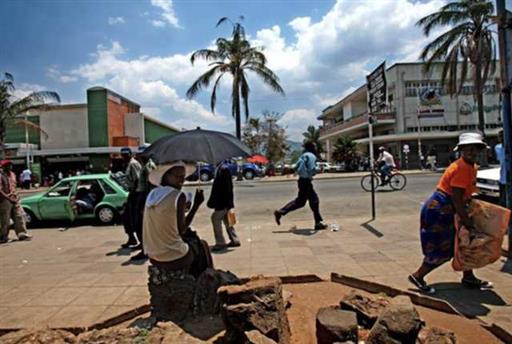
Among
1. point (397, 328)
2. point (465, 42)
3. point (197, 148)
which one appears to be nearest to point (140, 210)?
point (197, 148)

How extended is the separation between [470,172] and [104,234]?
7.81 metres

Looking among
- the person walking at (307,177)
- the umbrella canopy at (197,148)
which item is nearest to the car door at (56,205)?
the person walking at (307,177)

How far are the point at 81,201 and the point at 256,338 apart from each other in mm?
9280

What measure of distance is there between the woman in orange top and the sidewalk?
0.87 ft

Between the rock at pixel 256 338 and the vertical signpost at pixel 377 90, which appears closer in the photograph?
the rock at pixel 256 338

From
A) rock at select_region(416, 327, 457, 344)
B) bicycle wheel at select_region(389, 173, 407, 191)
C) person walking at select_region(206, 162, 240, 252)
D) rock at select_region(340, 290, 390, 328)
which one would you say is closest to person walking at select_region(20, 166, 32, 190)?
bicycle wheel at select_region(389, 173, 407, 191)

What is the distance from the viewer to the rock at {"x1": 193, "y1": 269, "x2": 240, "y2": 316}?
3785 mm

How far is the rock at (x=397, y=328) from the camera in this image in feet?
9.62

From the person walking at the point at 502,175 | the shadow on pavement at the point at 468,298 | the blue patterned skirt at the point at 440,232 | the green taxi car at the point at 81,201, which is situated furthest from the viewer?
the green taxi car at the point at 81,201

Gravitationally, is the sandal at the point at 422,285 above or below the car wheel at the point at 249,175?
below

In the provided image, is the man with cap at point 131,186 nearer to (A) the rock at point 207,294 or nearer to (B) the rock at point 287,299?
(A) the rock at point 207,294

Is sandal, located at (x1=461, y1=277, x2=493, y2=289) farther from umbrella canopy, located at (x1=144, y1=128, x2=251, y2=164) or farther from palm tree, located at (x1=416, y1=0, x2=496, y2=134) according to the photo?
palm tree, located at (x1=416, y1=0, x2=496, y2=134)

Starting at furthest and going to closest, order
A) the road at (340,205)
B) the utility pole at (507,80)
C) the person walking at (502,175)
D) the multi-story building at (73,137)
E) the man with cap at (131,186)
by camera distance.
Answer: the multi-story building at (73,137) < the road at (340,205) < the man with cap at (131,186) < the person walking at (502,175) < the utility pole at (507,80)

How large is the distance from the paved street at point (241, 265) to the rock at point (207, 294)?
102 centimetres
